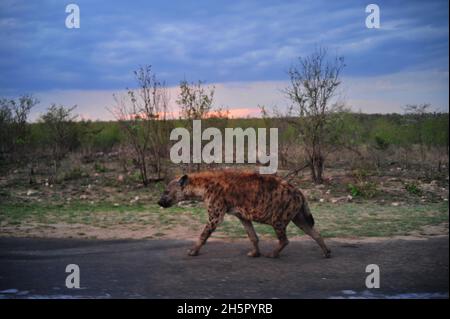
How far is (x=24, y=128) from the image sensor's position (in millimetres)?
22172

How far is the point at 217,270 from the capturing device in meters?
7.55

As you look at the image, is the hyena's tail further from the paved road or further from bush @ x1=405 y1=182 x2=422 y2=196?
bush @ x1=405 y1=182 x2=422 y2=196

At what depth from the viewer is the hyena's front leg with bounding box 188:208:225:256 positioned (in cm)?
844

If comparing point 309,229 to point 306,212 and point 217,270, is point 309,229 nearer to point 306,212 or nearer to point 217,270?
point 306,212

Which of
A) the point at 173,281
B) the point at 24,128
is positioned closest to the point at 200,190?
the point at 173,281

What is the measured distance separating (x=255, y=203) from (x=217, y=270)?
4.47ft

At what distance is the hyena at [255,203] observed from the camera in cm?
824

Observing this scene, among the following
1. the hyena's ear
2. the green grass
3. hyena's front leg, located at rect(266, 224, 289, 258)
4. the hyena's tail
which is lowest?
the green grass

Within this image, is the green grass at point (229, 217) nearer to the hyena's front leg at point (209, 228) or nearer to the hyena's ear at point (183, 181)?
the hyena's ear at point (183, 181)

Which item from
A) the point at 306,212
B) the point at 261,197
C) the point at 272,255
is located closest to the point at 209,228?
the point at 261,197

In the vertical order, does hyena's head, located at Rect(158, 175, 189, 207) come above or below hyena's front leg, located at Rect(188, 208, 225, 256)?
above

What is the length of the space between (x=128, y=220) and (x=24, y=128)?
40.3 ft
